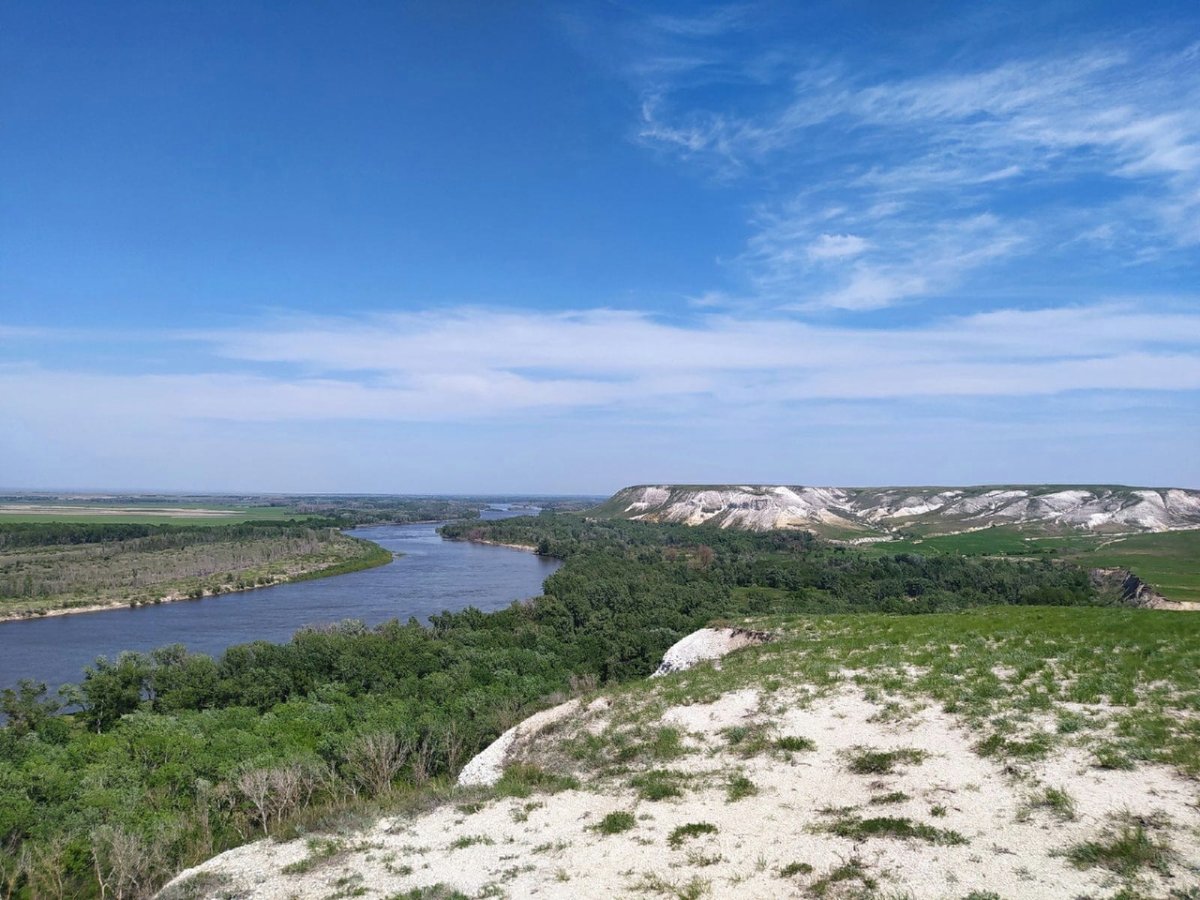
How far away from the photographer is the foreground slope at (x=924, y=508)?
386 ft

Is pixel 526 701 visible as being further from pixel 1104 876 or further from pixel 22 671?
pixel 22 671

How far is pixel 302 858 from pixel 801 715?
8769 millimetres

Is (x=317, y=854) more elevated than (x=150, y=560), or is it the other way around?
(x=317, y=854)

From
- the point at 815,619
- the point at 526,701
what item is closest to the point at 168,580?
the point at 526,701

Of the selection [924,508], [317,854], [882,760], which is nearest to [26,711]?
[317,854]

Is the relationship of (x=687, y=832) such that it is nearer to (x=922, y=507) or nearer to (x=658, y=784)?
(x=658, y=784)

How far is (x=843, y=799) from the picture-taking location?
8.83 metres

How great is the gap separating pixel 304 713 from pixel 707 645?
17691mm

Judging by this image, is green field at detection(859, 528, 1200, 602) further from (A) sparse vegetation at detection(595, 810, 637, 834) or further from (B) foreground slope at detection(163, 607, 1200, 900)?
(A) sparse vegetation at detection(595, 810, 637, 834)

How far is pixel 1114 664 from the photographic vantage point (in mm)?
12828

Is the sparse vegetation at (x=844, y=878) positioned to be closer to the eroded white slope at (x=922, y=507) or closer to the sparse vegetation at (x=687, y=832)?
the sparse vegetation at (x=687, y=832)

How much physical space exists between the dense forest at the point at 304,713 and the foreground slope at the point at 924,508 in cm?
5852

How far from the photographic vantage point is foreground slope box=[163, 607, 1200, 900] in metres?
6.88

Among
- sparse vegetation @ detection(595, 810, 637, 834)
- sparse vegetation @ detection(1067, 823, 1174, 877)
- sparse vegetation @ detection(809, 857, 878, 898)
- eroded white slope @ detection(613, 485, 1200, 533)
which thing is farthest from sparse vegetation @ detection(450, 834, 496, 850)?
eroded white slope @ detection(613, 485, 1200, 533)
